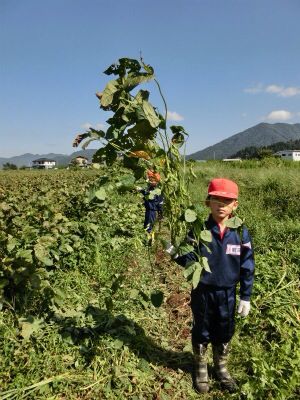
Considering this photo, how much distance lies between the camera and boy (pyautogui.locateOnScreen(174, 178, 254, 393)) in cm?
288

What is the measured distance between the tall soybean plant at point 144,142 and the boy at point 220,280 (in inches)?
22.7

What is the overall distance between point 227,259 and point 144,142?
1336 mm

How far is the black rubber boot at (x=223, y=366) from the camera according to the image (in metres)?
3.02

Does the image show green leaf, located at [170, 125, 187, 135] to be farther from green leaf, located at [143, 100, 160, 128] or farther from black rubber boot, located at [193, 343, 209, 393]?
black rubber boot, located at [193, 343, 209, 393]

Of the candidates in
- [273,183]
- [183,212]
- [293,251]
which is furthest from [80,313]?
[273,183]

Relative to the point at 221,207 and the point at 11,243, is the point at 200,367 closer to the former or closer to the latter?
the point at 221,207

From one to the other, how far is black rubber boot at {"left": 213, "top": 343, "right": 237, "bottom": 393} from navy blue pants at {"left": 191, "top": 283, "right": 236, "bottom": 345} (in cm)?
9

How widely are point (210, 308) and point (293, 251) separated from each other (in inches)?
111

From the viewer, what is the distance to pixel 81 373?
287 cm

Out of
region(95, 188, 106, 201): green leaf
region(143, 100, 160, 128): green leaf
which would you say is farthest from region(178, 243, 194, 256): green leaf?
region(143, 100, 160, 128): green leaf

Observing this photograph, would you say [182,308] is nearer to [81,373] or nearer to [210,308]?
[210,308]

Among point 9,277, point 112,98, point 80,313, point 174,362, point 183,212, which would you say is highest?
point 112,98

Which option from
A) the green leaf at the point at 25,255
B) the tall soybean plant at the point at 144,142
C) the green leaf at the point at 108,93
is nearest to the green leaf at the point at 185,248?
the tall soybean plant at the point at 144,142

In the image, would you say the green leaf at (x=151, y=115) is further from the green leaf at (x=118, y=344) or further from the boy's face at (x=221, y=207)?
the green leaf at (x=118, y=344)
